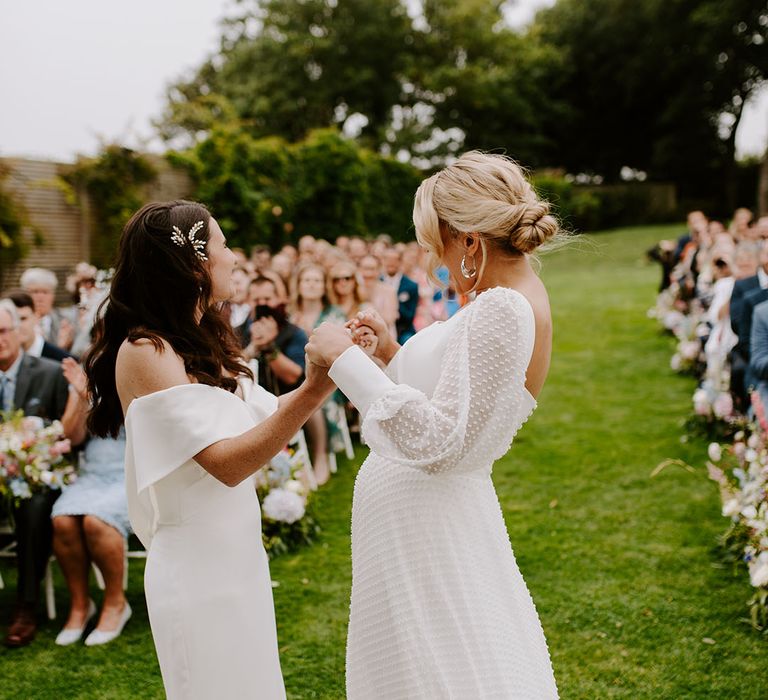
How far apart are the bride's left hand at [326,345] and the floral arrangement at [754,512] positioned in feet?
9.68

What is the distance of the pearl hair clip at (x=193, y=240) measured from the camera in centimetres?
218

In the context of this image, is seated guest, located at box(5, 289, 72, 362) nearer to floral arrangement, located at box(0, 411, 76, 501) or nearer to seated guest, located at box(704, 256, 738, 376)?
floral arrangement, located at box(0, 411, 76, 501)

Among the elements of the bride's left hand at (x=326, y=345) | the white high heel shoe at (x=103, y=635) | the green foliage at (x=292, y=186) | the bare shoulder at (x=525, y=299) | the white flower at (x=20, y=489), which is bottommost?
the white high heel shoe at (x=103, y=635)

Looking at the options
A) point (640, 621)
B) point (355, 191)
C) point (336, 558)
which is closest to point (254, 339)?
point (336, 558)

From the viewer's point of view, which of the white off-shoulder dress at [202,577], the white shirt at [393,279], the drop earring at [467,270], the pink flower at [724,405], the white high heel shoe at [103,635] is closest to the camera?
the drop earring at [467,270]

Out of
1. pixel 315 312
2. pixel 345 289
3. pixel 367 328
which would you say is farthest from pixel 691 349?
pixel 367 328

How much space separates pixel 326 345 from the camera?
1.91 m

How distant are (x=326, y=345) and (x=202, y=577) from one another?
843mm

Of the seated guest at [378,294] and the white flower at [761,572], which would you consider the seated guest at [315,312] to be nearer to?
the seated guest at [378,294]

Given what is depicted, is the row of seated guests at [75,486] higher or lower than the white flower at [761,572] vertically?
Answer: higher

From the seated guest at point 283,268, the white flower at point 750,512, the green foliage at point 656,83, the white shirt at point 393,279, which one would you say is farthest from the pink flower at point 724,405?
the green foliage at point 656,83

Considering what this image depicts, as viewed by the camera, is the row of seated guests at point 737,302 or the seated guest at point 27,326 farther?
the row of seated guests at point 737,302

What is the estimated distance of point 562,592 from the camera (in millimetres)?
4598

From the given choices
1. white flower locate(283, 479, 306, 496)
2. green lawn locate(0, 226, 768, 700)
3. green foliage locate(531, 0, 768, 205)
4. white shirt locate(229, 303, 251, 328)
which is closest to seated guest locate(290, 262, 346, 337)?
white shirt locate(229, 303, 251, 328)
